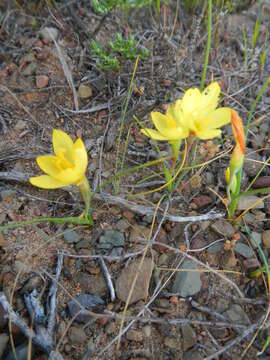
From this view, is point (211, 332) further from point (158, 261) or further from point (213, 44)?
point (213, 44)

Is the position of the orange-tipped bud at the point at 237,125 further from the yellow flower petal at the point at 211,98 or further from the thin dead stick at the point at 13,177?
the thin dead stick at the point at 13,177

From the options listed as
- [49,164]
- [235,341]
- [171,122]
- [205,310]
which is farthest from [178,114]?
[235,341]

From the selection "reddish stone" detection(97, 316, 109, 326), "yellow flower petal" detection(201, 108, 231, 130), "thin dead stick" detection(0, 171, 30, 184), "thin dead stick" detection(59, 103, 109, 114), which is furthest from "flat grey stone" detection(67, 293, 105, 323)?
"thin dead stick" detection(59, 103, 109, 114)

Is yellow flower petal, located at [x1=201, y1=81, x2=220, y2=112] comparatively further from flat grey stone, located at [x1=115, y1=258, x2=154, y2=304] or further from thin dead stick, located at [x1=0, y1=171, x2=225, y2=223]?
flat grey stone, located at [x1=115, y1=258, x2=154, y2=304]

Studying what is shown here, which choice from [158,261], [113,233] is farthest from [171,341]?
[113,233]

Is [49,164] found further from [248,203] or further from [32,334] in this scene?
[248,203]
